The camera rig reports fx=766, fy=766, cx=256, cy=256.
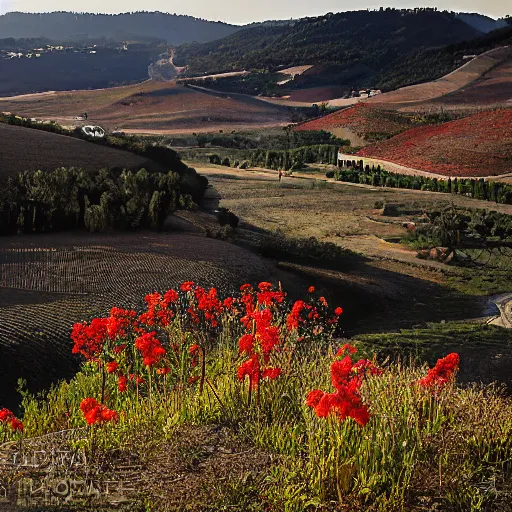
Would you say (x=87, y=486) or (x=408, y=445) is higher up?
(x=408, y=445)

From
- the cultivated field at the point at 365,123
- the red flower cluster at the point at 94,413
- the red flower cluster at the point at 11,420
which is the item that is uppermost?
the cultivated field at the point at 365,123

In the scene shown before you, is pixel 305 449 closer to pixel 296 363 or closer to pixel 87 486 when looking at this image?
pixel 87 486

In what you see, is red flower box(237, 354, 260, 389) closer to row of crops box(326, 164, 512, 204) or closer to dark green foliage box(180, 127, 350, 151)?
row of crops box(326, 164, 512, 204)

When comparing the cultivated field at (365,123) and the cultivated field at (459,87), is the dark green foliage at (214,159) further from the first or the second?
the cultivated field at (459,87)

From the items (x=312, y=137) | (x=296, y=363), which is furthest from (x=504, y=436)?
(x=312, y=137)

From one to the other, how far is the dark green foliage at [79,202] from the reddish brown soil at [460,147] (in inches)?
730

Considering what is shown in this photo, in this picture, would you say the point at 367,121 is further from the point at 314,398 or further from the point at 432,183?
the point at 314,398

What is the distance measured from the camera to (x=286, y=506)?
3.63m

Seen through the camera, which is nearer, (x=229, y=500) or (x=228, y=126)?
(x=229, y=500)

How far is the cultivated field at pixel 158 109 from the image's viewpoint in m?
59.0

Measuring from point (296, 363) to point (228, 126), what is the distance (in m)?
55.0

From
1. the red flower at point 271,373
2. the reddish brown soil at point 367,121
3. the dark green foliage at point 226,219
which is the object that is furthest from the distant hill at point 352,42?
the red flower at point 271,373

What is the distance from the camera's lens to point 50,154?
53.7 feet

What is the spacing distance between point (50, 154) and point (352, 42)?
84.1 meters
